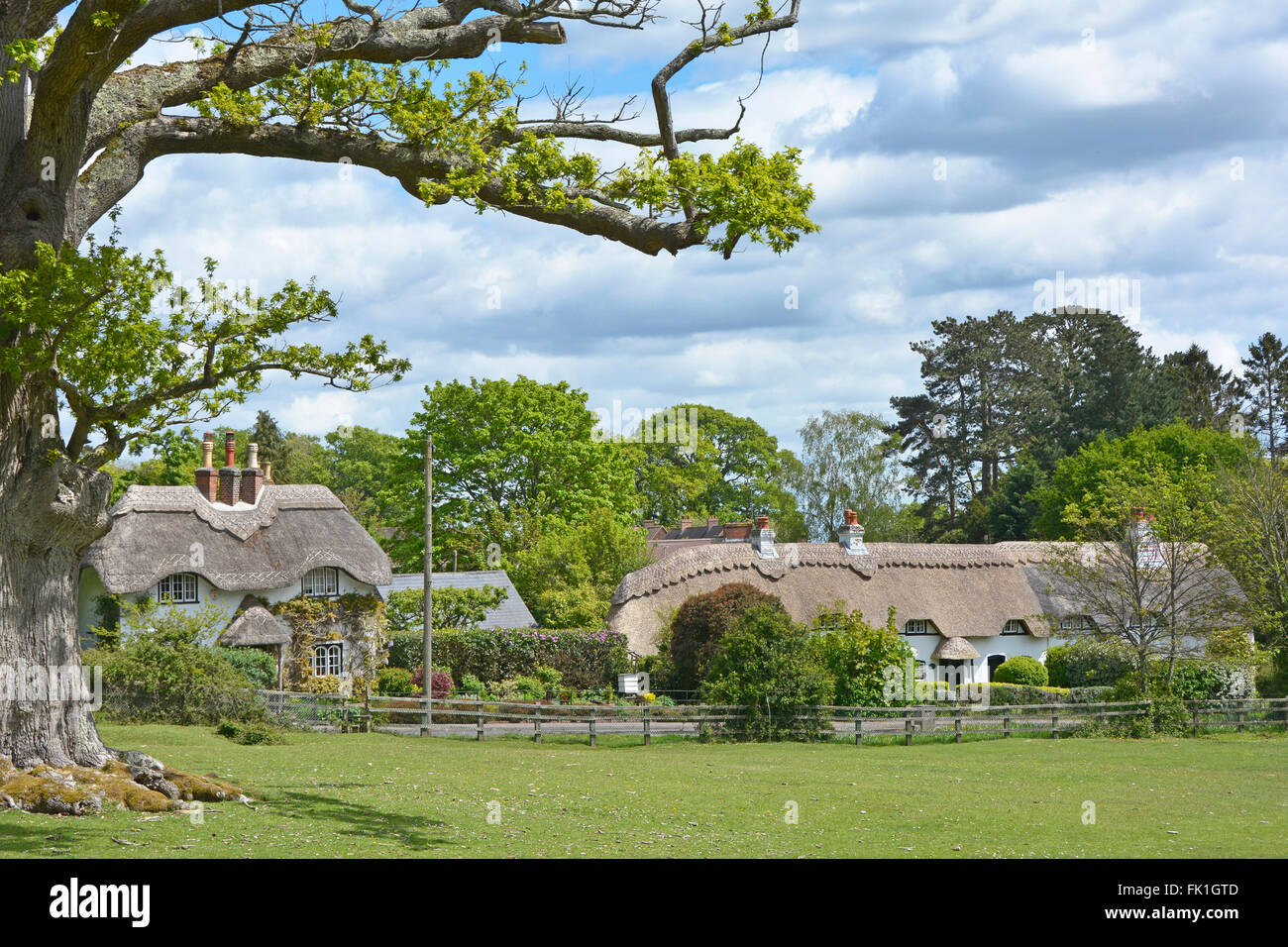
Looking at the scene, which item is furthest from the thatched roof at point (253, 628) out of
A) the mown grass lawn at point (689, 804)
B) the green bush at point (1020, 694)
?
the green bush at point (1020, 694)

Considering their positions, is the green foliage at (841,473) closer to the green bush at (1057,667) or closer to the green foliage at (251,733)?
the green bush at (1057,667)

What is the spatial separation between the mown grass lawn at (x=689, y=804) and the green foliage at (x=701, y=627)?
406 inches

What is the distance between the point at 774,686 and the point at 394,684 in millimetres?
14320

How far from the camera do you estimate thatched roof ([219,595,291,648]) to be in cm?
3753

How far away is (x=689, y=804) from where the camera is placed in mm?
15633

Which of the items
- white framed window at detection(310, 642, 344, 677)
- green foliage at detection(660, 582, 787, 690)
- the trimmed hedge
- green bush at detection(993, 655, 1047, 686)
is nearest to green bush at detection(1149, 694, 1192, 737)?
green foliage at detection(660, 582, 787, 690)

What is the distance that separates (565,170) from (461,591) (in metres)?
33.1

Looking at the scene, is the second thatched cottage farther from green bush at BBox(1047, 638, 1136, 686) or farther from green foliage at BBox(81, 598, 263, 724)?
green bush at BBox(1047, 638, 1136, 686)

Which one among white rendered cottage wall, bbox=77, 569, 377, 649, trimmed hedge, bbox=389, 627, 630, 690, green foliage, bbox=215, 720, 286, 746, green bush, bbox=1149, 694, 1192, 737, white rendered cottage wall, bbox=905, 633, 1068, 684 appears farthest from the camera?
white rendered cottage wall, bbox=905, 633, 1068, 684

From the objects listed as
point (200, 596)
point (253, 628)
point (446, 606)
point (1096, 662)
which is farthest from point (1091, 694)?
point (200, 596)

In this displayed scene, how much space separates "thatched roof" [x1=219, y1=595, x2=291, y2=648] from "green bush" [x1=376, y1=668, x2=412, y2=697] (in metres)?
3.37

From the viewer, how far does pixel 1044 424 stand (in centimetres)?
7312
